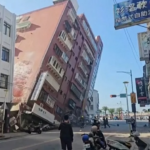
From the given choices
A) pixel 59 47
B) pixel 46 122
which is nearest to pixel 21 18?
pixel 59 47

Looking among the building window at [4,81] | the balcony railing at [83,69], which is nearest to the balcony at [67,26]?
the balcony railing at [83,69]

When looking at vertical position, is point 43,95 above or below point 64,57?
below

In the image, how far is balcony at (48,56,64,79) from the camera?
34.6 metres

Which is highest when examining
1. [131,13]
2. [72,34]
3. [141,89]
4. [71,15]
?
[71,15]

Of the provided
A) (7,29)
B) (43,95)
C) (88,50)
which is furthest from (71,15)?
(43,95)

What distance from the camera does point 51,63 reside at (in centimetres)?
3450

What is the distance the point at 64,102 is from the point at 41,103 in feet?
27.4

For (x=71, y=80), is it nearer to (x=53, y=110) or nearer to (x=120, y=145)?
(x=53, y=110)

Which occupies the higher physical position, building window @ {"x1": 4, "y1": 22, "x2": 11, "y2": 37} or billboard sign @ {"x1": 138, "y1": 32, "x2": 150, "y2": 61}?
building window @ {"x1": 4, "y1": 22, "x2": 11, "y2": 37}

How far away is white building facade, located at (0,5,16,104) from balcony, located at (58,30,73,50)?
34.0 feet

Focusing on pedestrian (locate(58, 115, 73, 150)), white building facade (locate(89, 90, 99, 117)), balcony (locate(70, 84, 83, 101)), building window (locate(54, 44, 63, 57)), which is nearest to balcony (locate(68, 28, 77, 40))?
building window (locate(54, 44, 63, 57))

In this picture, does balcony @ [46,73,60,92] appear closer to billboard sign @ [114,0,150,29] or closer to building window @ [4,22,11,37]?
building window @ [4,22,11,37]

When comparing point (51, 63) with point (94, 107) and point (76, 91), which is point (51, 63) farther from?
point (94, 107)

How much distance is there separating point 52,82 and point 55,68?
2.46m
